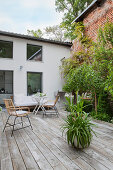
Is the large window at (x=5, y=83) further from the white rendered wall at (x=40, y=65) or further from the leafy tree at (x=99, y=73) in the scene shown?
the leafy tree at (x=99, y=73)

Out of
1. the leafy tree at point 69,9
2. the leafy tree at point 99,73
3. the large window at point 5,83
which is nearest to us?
the leafy tree at point 99,73

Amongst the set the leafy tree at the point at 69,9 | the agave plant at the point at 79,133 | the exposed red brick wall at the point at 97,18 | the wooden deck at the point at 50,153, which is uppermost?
the leafy tree at the point at 69,9

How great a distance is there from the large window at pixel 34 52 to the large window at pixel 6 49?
106cm

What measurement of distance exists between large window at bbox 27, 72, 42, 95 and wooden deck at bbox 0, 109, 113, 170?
15.8 feet

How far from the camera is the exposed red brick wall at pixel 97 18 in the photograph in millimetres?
5637

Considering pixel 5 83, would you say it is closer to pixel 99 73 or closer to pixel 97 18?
pixel 99 73

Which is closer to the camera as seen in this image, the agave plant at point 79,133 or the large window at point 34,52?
the agave plant at point 79,133

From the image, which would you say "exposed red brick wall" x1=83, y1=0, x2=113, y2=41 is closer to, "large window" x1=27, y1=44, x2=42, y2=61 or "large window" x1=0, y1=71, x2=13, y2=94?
"large window" x1=27, y1=44, x2=42, y2=61

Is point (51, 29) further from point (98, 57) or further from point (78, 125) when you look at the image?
point (78, 125)

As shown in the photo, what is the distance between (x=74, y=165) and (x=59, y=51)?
25.5ft

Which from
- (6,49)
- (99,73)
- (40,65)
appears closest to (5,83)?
(6,49)

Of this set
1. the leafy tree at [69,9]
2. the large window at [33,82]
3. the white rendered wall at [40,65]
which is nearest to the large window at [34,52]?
the white rendered wall at [40,65]

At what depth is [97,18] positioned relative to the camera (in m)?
6.25

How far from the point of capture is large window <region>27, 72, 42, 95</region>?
26.1 ft
